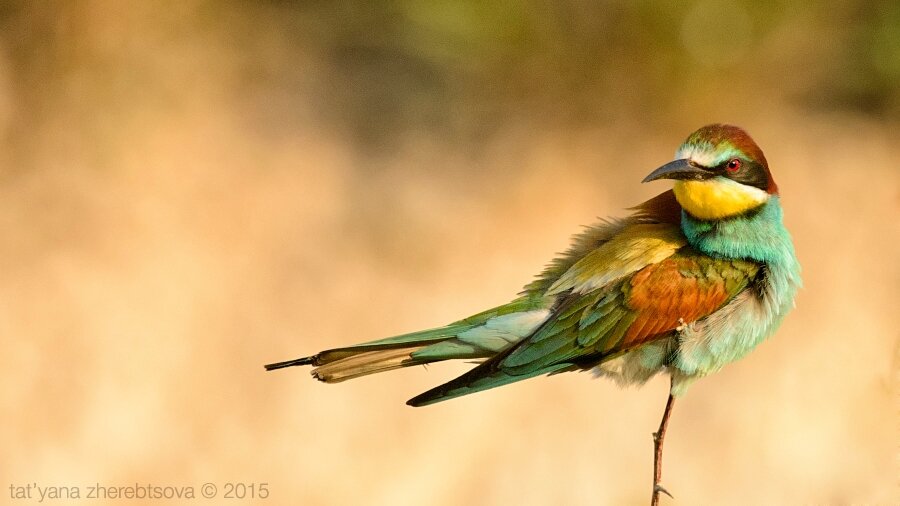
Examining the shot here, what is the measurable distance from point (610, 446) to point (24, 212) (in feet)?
7.68

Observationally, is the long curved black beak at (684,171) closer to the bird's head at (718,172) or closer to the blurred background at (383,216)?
the bird's head at (718,172)

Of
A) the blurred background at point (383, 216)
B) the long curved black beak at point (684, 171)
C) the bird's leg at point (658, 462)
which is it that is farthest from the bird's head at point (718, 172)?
the blurred background at point (383, 216)

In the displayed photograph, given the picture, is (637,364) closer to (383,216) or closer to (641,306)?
(641,306)

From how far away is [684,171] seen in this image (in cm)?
152

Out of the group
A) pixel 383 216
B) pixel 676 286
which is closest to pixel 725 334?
pixel 676 286

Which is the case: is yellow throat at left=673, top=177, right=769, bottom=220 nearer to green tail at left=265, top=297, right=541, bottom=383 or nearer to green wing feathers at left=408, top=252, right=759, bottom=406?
green wing feathers at left=408, top=252, right=759, bottom=406

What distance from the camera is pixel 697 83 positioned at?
408cm

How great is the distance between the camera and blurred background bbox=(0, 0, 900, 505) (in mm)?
4148

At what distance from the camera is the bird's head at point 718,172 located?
155 centimetres

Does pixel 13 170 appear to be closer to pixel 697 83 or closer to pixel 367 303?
pixel 367 303

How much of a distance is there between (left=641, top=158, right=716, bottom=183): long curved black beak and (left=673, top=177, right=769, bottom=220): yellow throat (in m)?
0.02

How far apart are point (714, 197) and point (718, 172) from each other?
0.04 meters

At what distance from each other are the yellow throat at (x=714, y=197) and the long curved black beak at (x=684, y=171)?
2cm

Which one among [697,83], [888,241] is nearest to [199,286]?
[697,83]
